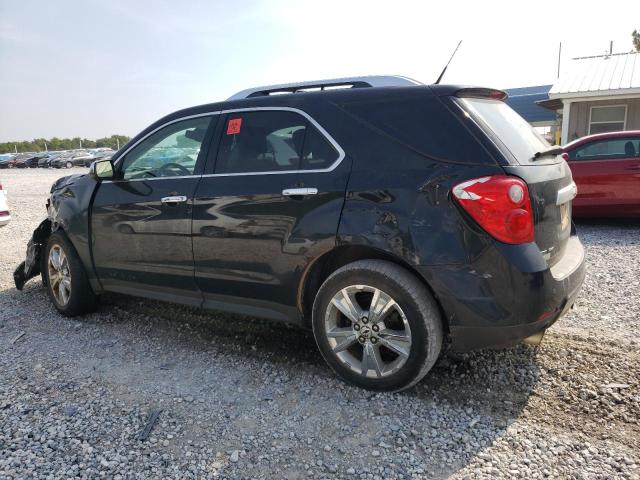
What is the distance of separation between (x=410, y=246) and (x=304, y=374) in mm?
1234

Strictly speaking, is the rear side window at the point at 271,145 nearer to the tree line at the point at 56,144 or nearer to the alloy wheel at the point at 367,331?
the alloy wheel at the point at 367,331

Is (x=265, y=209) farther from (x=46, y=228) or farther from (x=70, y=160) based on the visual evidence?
(x=70, y=160)

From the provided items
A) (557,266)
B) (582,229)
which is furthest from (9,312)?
(582,229)

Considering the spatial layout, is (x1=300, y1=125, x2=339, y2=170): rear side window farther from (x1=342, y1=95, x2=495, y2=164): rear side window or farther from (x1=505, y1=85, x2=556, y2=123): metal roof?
(x1=505, y1=85, x2=556, y2=123): metal roof

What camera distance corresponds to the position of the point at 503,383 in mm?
3270

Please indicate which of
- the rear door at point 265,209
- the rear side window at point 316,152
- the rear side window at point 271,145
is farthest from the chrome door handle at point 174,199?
the rear side window at point 316,152

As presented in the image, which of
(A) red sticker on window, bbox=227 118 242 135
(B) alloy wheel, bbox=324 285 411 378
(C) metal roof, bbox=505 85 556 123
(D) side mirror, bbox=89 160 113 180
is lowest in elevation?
(B) alloy wheel, bbox=324 285 411 378

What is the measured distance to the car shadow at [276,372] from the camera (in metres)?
2.82

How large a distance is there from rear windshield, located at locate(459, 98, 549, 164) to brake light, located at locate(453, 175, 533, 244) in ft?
0.86

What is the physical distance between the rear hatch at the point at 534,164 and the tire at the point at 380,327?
760 mm

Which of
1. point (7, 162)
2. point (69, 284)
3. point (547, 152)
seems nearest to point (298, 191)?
point (547, 152)

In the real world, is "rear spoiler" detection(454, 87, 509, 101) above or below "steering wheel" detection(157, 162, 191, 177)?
above

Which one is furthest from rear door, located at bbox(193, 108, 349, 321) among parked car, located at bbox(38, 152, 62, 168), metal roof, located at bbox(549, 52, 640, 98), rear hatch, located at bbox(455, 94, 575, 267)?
parked car, located at bbox(38, 152, 62, 168)

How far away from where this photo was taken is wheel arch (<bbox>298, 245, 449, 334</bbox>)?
3037 mm
